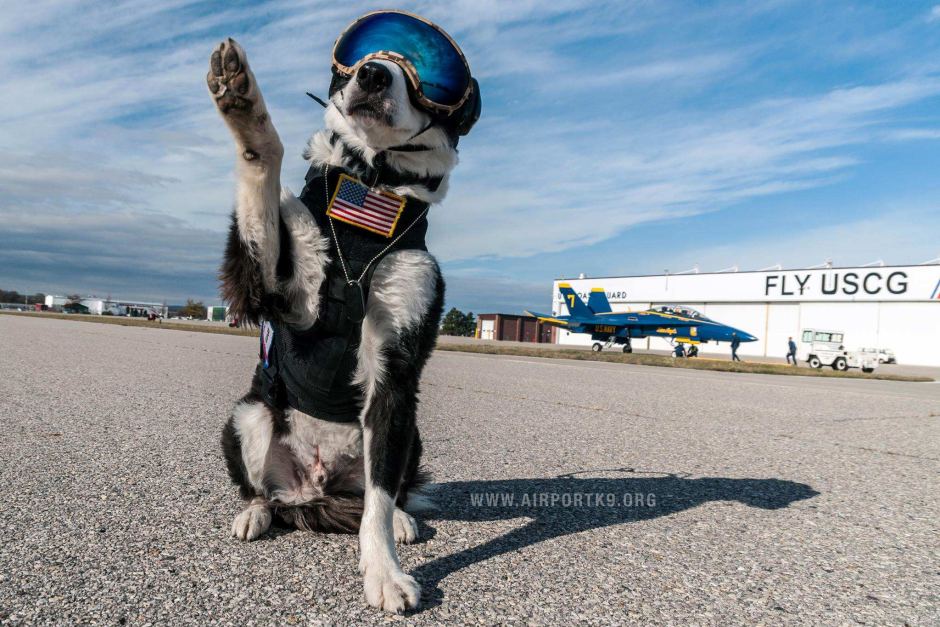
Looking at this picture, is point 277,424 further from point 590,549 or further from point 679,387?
point 679,387

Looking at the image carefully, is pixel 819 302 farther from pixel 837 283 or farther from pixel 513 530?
pixel 513 530

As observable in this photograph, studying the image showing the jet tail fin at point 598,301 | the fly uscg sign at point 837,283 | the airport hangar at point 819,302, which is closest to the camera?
the airport hangar at point 819,302

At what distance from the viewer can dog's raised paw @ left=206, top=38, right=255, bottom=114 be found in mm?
1765

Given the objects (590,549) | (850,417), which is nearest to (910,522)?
(590,549)

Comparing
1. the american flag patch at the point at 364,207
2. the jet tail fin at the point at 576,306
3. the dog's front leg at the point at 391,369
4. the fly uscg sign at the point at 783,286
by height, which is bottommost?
the dog's front leg at the point at 391,369

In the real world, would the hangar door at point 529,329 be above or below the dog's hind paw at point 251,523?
above

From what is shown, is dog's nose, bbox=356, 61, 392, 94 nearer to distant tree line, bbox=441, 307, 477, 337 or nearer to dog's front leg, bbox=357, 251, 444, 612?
dog's front leg, bbox=357, 251, 444, 612

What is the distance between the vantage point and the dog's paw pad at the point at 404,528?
97.3 inches

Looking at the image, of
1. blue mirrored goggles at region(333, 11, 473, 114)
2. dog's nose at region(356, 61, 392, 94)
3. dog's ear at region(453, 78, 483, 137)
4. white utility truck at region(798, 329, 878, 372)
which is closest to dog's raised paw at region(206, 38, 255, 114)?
dog's nose at region(356, 61, 392, 94)

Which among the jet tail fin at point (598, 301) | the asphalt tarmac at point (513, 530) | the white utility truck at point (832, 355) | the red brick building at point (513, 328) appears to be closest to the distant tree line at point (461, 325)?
the red brick building at point (513, 328)

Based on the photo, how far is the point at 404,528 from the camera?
248cm

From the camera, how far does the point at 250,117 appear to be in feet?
6.11

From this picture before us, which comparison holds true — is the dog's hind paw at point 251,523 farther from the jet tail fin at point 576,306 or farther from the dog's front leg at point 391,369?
the jet tail fin at point 576,306

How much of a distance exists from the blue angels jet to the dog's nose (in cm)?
3448
